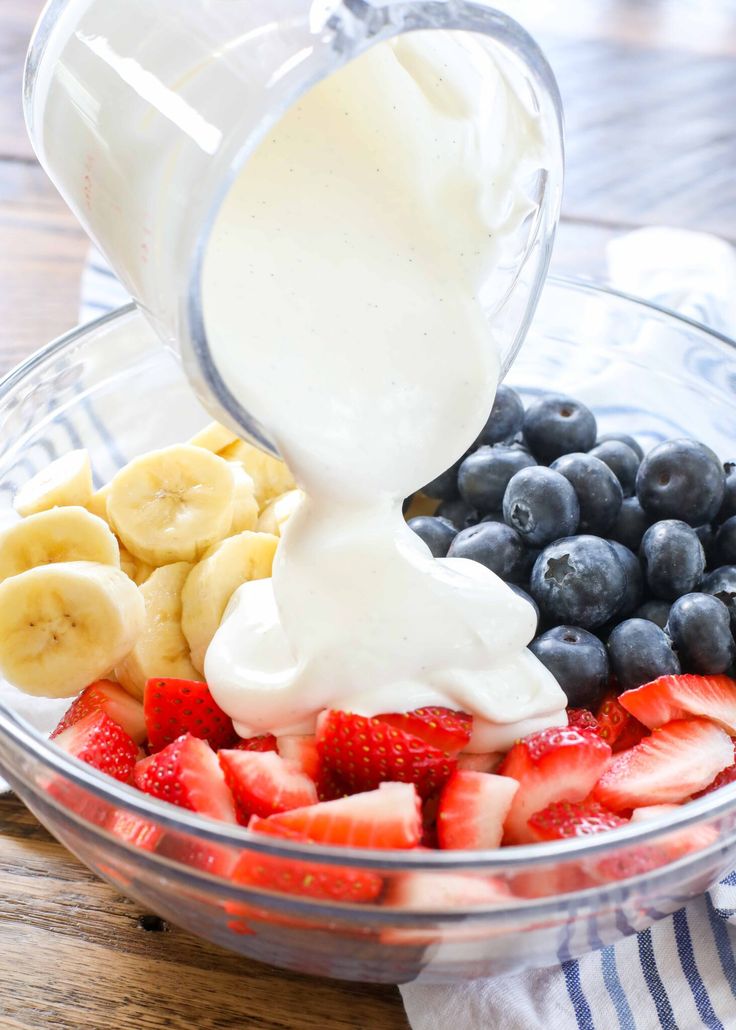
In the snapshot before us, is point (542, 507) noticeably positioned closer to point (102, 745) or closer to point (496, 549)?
point (496, 549)

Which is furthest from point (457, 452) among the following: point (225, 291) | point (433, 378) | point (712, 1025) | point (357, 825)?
point (712, 1025)

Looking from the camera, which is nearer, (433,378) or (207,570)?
(433,378)

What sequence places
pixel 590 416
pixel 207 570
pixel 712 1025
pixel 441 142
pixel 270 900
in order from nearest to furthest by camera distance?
pixel 270 900, pixel 712 1025, pixel 441 142, pixel 207 570, pixel 590 416

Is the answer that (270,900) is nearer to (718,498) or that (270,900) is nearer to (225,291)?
(225,291)

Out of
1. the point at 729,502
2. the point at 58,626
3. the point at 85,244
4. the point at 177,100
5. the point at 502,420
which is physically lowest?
the point at 729,502

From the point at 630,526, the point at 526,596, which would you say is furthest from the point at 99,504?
the point at 630,526

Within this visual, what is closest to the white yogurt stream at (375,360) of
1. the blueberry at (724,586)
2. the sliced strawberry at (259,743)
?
the sliced strawberry at (259,743)

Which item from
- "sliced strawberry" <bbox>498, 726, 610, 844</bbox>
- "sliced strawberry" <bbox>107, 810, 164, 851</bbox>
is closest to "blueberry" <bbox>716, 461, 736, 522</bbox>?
"sliced strawberry" <bbox>498, 726, 610, 844</bbox>
